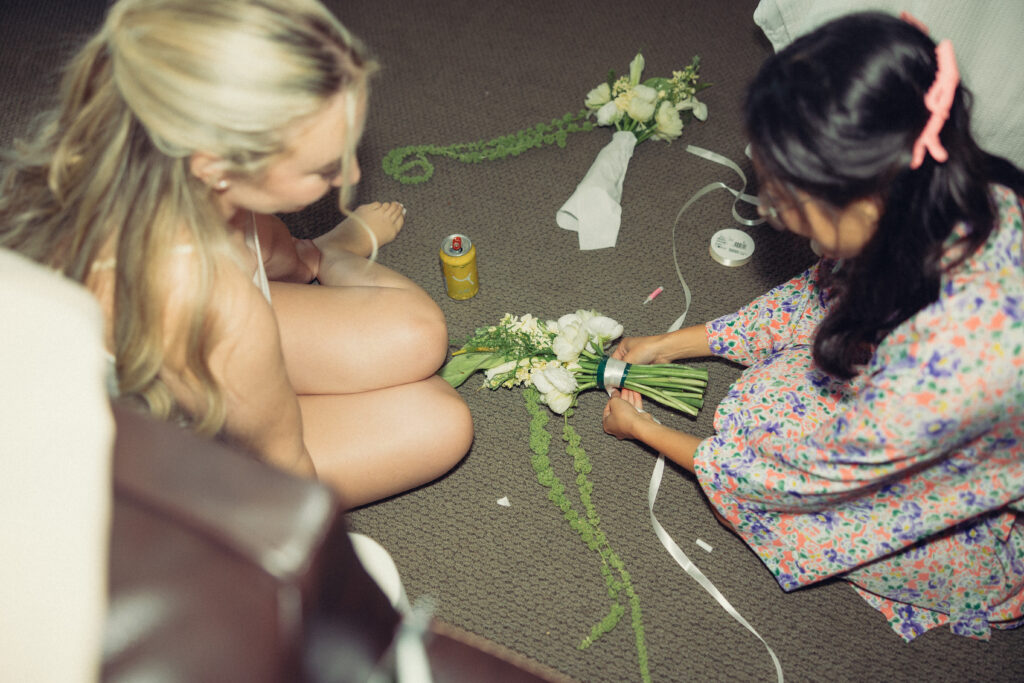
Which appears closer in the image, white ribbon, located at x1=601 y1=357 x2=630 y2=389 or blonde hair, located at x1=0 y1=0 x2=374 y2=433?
blonde hair, located at x1=0 y1=0 x2=374 y2=433

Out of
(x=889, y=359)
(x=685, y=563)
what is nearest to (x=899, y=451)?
(x=889, y=359)

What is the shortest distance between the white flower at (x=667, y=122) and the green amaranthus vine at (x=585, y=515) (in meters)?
0.88

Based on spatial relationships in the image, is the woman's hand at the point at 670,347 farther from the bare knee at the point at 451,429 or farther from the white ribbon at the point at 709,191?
the bare knee at the point at 451,429

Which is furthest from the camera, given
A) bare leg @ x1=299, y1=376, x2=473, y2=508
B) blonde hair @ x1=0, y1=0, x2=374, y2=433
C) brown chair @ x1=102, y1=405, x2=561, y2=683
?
bare leg @ x1=299, y1=376, x2=473, y2=508

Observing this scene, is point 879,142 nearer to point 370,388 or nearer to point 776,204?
point 776,204

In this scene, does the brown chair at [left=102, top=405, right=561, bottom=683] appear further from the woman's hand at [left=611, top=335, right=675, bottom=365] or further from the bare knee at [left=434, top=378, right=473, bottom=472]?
the woman's hand at [left=611, top=335, right=675, bottom=365]

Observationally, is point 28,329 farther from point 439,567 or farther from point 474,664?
point 439,567

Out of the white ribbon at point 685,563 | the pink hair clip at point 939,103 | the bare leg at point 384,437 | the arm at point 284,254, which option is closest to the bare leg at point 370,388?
the bare leg at point 384,437

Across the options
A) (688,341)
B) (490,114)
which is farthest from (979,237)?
(490,114)

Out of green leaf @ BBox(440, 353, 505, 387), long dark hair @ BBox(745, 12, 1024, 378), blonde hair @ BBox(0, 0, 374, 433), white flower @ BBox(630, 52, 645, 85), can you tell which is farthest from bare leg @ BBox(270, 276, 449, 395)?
white flower @ BBox(630, 52, 645, 85)

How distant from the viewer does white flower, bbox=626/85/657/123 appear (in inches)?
70.8

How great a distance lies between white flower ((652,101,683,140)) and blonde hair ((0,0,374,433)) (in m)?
1.15

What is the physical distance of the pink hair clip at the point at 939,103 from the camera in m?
0.78

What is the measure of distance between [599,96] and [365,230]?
2.53ft
